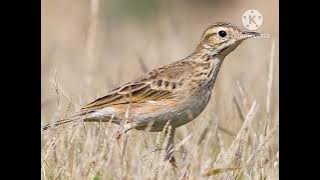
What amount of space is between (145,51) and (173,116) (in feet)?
7.57

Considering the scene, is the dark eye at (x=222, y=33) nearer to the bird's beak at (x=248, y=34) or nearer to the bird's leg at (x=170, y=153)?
the bird's beak at (x=248, y=34)

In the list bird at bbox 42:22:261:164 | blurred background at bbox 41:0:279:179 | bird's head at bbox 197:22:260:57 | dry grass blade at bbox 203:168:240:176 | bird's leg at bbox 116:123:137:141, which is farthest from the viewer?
blurred background at bbox 41:0:279:179

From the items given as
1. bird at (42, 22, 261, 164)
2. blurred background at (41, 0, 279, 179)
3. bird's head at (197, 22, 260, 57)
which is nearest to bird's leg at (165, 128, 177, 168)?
bird at (42, 22, 261, 164)

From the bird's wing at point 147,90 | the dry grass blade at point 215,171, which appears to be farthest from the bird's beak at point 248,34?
the dry grass blade at point 215,171

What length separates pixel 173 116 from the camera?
19.0 ft

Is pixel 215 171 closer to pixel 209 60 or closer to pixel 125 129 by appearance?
pixel 125 129

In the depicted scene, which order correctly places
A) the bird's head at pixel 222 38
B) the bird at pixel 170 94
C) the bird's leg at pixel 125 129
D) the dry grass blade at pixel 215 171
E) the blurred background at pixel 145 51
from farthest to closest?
the blurred background at pixel 145 51
the bird's head at pixel 222 38
the bird at pixel 170 94
the bird's leg at pixel 125 129
the dry grass blade at pixel 215 171

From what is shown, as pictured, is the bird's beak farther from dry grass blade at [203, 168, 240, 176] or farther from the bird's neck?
dry grass blade at [203, 168, 240, 176]

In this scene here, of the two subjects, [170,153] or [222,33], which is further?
[222,33]

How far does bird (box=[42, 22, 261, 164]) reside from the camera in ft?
19.0

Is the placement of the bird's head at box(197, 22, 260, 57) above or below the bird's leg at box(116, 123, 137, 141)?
above


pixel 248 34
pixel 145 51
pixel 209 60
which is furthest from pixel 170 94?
pixel 145 51

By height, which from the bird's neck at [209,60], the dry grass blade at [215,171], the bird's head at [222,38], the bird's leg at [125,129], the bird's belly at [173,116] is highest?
the bird's head at [222,38]

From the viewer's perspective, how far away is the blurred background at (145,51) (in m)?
6.34
